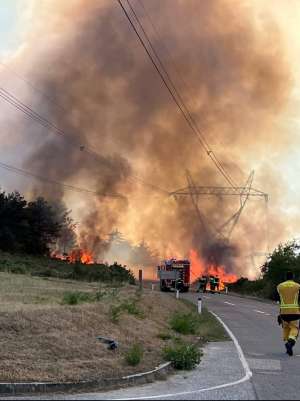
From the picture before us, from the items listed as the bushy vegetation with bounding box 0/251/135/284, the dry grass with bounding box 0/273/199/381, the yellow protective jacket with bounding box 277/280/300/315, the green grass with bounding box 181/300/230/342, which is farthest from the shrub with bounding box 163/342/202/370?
the bushy vegetation with bounding box 0/251/135/284

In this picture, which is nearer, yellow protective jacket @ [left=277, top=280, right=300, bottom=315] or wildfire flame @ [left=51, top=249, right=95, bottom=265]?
yellow protective jacket @ [left=277, top=280, right=300, bottom=315]

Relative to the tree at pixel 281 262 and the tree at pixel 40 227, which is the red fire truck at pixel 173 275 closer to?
the tree at pixel 281 262

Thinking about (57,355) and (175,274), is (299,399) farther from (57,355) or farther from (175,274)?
(175,274)

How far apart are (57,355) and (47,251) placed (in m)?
56.9

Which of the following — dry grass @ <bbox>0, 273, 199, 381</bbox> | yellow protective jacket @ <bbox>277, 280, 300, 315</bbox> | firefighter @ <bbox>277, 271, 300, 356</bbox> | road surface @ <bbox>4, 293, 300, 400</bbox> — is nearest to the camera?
road surface @ <bbox>4, 293, 300, 400</bbox>

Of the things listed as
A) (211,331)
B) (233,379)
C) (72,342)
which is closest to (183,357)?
(233,379)

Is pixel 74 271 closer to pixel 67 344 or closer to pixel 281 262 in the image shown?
pixel 281 262

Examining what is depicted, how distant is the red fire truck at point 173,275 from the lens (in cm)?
4681

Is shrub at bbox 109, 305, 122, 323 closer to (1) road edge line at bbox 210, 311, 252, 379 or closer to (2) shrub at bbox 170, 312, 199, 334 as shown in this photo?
(2) shrub at bbox 170, 312, 199, 334

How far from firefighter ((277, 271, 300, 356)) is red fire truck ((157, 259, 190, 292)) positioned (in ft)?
104

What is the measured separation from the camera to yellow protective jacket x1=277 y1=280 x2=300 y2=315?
13230 millimetres

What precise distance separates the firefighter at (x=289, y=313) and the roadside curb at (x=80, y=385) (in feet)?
14.7

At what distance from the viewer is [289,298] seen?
13.4 meters

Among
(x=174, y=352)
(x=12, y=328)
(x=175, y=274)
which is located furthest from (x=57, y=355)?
(x=175, y=274)
